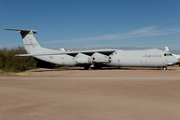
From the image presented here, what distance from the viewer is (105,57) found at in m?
31.9

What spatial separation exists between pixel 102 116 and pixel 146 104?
2427 millimetres

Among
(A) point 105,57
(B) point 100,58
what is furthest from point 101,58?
(A) point 105,57

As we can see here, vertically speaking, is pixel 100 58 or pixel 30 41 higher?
pixel 30 41

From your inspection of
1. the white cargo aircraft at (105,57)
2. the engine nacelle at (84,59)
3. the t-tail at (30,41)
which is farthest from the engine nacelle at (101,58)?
the t-tail at (30,41)

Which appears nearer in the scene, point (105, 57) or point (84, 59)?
point (105, 57)

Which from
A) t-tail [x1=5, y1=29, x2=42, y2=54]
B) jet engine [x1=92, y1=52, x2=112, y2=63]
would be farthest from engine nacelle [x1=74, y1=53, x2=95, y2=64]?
t-tail [x1=5, y1=29, x2=42, y2=54]

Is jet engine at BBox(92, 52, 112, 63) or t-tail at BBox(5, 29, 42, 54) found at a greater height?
t-tail at BBox(5, 29, 42, 54)

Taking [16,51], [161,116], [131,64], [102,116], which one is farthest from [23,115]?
[16,51]

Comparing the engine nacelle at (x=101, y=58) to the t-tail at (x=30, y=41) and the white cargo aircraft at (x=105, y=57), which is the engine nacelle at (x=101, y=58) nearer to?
the white cargo aircraft at (x=105, y=57)

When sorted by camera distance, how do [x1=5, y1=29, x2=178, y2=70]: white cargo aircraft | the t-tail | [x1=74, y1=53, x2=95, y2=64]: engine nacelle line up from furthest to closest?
the t-tail → [x1=74, y1=53, x2=95, y2=64]: engine nacelle → [x1=5, y1=29, x2=178, y2=70]: white cargo aircraft

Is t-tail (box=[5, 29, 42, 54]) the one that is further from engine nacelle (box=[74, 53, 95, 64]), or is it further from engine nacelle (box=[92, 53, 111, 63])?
engine nacelle (box=[92, 53, 111, 63])

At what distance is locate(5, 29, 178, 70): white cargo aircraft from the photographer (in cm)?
2923

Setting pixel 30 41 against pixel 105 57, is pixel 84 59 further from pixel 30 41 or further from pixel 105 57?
pixel 30 41

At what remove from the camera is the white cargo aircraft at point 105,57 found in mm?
29234
